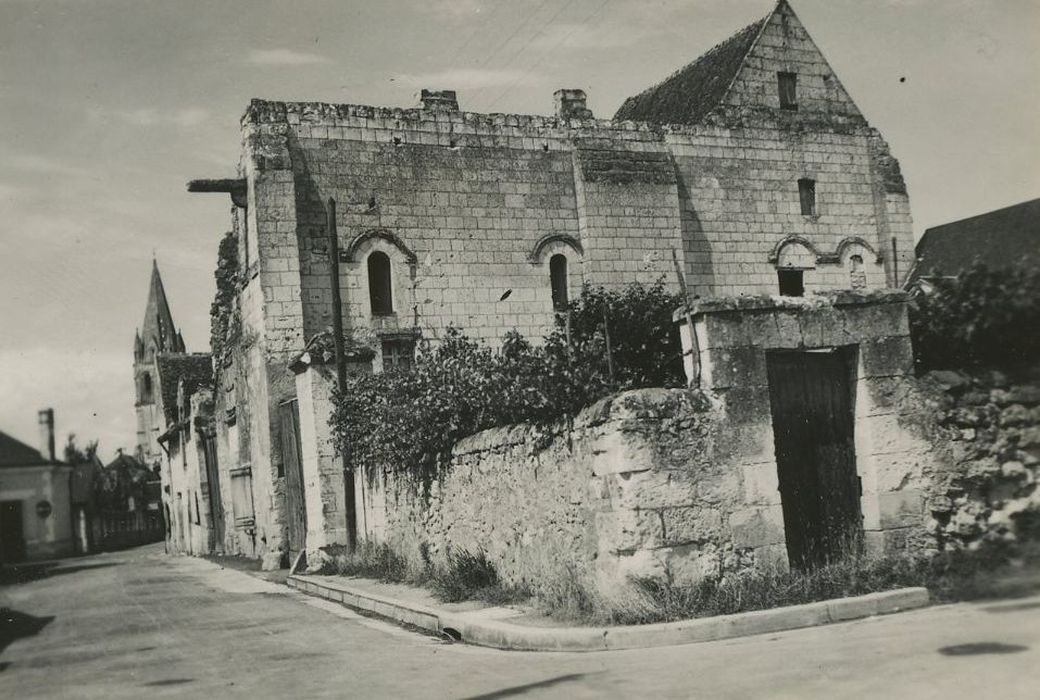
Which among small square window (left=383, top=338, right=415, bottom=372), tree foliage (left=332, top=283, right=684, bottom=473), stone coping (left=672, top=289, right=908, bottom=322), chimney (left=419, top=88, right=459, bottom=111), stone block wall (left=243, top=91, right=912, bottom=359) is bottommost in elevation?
tree foliage (left=332, top=283, right=684, bottom=473)

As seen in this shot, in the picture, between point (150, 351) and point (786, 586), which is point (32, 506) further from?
point (786, 586)

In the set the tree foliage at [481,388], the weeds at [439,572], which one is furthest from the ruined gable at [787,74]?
the weeds at [439,572]

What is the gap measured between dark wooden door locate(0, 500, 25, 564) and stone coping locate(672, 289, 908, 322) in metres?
46.2

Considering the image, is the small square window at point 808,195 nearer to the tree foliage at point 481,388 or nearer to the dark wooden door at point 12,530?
the tree foliage at point 481,388

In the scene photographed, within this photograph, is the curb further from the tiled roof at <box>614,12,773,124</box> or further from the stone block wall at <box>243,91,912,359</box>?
the tiled roof at <box>614,12,773,124</box>

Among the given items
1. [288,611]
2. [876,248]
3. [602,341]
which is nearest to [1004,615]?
[602,341]

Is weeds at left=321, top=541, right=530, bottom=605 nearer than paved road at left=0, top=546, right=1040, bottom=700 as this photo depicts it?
No

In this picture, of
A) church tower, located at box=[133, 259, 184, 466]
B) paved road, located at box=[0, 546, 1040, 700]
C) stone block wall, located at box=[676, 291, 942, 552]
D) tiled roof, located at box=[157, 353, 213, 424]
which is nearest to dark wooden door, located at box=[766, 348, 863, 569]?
stone block wall, located at box=[676, 291, 942, 552]

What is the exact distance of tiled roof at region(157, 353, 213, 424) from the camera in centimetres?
3988

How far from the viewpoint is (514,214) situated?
2328cm

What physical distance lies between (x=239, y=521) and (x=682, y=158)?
41.3 ft

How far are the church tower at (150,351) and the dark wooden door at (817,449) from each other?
3134 inches

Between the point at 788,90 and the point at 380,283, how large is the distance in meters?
10.9

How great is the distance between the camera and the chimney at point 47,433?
50938 millimetres
